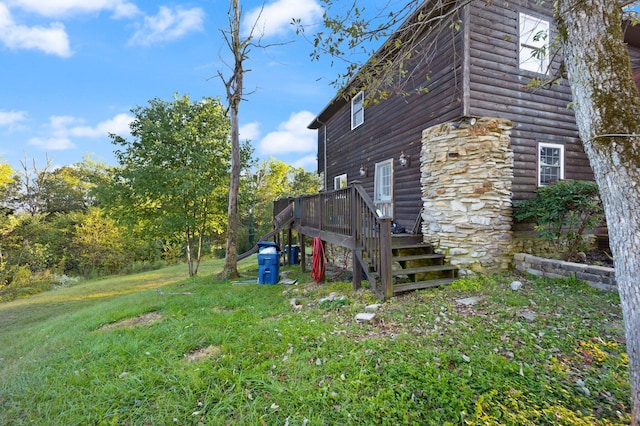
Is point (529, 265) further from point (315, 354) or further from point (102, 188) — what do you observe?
point (102, 188)

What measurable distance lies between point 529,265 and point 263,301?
201 inches

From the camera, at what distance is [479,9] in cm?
571

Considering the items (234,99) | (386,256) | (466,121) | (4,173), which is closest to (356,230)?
(386,256)

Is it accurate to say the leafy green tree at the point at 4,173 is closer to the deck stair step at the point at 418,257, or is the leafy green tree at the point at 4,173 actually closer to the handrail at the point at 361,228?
the handrail at the point at 361,228

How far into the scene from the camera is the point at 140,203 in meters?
9.77

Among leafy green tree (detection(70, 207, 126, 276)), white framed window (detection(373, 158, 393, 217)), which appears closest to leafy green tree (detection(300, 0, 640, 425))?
white framed window (detection(373, 158, 393, 217))

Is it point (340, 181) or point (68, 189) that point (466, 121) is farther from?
point (68, 189)

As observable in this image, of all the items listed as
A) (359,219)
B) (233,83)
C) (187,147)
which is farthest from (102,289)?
(359,219)

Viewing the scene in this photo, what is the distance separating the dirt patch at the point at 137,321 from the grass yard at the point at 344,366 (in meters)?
0.04

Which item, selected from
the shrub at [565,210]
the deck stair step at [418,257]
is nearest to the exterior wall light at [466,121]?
the shrub at [565,210]

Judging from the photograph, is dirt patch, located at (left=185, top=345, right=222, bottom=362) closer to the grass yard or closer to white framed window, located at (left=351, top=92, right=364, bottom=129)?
the grass yard

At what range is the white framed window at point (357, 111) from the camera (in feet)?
31.8

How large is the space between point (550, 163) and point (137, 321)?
8.87 meters

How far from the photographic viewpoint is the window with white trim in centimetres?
1099
